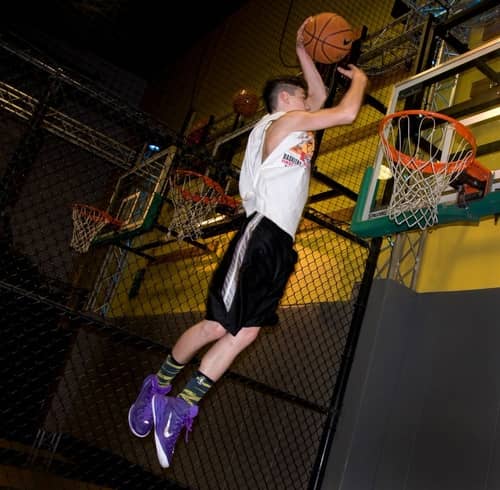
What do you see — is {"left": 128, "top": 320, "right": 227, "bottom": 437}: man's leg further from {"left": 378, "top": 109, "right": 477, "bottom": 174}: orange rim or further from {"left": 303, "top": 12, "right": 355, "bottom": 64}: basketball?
{"left": 303, "top": 12, "right": 355, "bottom": 64}: basketball

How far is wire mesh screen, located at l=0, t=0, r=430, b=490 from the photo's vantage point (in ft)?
11.2

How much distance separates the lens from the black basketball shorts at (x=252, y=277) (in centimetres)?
230

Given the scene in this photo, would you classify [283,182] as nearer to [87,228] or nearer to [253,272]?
[253,272]

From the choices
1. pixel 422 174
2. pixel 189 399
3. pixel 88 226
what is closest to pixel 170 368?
pixel 189 399

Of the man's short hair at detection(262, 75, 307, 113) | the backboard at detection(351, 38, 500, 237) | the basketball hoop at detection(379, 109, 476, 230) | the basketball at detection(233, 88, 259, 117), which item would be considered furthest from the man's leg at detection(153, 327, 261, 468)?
the basketball at detection(233, 88, 259, 117)

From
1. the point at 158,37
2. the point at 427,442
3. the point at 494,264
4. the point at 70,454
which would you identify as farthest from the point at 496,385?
the point at 158,37

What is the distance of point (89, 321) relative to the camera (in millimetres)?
2961

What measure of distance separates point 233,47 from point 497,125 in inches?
276

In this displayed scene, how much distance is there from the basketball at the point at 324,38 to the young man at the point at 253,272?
0.55 m

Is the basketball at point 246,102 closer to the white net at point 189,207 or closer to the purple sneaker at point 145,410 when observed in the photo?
the white net at point 189,207

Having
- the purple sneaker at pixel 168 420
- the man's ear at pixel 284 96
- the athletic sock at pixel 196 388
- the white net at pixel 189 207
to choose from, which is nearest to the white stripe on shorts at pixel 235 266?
the athletic sock at pixel 196 388

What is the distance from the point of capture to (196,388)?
229 cm

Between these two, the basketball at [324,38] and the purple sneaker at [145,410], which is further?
the basketball at [324,38]

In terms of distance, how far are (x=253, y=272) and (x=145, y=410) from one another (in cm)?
81
